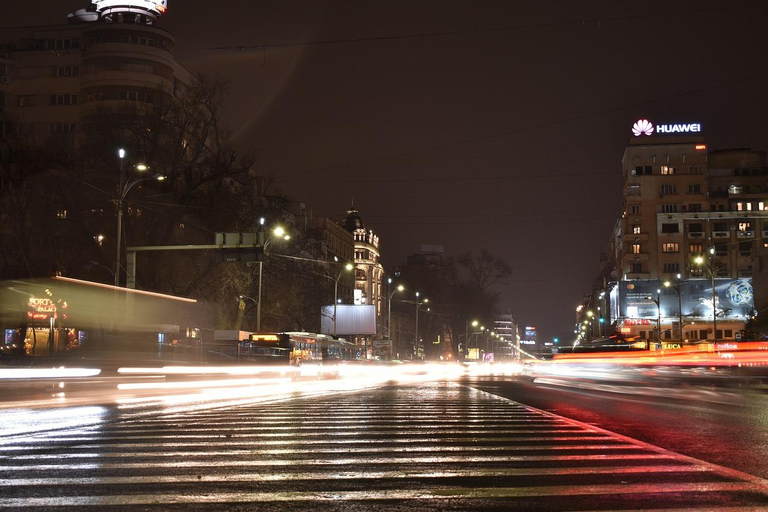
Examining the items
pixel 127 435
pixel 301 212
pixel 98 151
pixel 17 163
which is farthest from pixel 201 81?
pixel 301 212

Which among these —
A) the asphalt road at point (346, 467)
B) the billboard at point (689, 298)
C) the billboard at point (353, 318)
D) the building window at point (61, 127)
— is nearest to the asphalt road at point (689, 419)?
the asphalt road at point (346, 467)

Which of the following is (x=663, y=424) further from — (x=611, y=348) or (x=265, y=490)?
(x=611, y=348)

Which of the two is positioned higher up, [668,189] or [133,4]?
[133,4]

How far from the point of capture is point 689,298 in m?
105

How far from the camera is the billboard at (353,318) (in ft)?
250

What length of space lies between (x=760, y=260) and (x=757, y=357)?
49953mm

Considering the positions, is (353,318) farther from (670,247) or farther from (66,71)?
(670,247)

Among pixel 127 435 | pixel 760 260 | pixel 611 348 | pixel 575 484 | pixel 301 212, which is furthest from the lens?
pixel 301 212

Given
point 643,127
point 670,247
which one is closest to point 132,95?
point 643,127

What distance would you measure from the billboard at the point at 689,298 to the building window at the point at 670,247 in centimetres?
542

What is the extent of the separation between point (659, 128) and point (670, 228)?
48.8 feet

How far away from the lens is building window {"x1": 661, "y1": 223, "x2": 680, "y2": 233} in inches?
4354

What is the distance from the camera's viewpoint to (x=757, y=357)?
48.2m

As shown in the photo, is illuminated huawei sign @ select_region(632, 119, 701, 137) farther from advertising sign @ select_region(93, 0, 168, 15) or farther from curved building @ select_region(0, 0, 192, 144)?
advertising sign @ select_region(93, 0, 168, 15)
